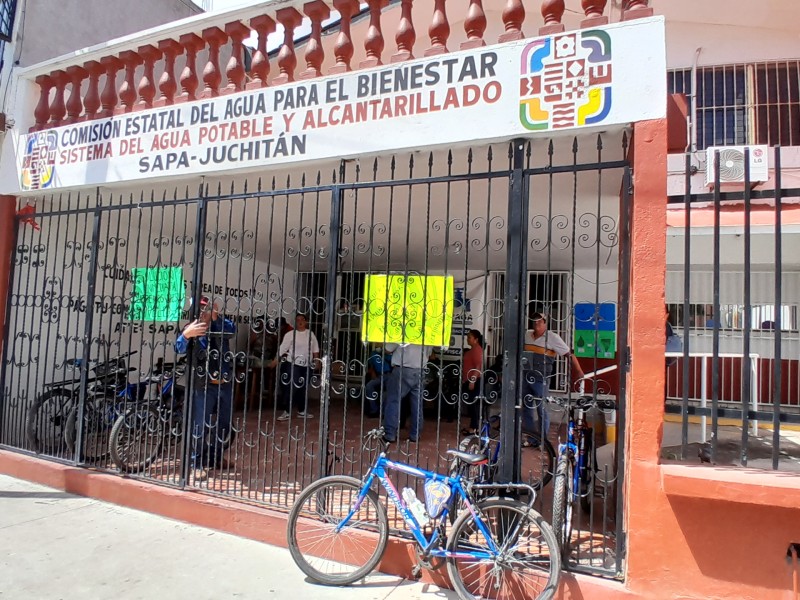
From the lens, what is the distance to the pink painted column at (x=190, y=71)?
4609 millimetres

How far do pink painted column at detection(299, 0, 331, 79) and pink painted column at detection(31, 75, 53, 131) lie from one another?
10.5 ft

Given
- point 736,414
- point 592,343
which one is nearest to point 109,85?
point 736,414

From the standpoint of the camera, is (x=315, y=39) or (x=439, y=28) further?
(x=315, y=39)

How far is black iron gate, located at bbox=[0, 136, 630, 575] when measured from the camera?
3.44 m

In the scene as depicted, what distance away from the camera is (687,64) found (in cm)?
796

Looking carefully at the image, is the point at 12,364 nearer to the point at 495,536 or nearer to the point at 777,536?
the point at 495,536

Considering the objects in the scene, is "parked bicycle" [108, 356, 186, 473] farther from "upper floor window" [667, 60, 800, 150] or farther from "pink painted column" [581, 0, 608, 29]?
"upper floor window" [667, 60, 800, 150]

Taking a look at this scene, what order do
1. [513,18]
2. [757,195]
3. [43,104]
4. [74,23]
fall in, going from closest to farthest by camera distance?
[757,195] → [513,18] → [43,104] → [74,23]

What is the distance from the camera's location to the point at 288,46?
4.27 m

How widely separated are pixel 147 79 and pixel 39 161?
1.65 metres

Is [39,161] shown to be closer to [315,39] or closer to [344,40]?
[315,39]

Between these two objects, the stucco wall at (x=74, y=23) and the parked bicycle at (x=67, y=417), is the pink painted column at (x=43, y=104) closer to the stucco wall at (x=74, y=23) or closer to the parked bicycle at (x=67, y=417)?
the stucco wall at (x=74, y=23)

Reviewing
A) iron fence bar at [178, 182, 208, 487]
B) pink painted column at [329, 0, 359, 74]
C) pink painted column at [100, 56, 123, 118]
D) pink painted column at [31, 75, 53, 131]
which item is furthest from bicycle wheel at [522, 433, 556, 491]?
pink painted column at [31, 75, 53, 131]

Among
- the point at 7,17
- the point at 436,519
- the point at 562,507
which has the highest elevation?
the point at 7,17
